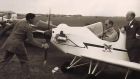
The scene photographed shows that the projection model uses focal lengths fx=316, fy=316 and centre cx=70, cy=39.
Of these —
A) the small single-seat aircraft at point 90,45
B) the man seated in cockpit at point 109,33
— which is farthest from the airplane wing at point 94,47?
the man seated in cockpit at point 109,33

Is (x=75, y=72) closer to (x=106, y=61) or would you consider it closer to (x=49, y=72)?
(x=49, y=72)

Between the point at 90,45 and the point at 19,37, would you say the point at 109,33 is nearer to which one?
the point at 90,45

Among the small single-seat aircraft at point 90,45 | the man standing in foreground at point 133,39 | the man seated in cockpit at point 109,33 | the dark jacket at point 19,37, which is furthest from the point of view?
the man seated in cockpit at point 109,33

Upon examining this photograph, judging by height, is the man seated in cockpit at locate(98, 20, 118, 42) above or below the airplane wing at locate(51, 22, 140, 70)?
above

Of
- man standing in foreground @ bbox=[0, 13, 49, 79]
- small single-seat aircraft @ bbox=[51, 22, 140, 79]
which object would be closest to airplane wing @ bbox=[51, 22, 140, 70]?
small single-seat aircraft @ bbox=[51, 22, 140, 79]

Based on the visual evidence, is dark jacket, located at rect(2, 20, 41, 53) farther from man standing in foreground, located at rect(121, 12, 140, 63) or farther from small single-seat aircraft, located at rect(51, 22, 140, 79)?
man standing in foreground, located at rect(121, 12, 140, 63)

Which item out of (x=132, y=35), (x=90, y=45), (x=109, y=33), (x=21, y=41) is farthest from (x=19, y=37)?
(x=132, y=35)

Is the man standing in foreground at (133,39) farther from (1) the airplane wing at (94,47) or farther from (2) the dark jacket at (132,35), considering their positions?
(1) the airplane wing at (94,47)

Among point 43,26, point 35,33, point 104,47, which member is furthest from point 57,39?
point 43,26
